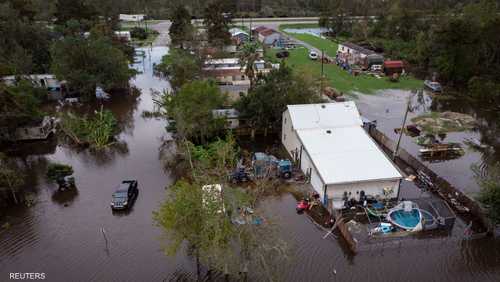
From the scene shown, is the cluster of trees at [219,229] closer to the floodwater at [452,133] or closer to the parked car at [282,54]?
the floodwater at [452,133]

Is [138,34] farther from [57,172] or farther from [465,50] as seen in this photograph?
[465,50]

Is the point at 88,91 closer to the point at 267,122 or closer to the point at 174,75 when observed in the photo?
the point at 174,75

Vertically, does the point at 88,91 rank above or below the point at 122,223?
above

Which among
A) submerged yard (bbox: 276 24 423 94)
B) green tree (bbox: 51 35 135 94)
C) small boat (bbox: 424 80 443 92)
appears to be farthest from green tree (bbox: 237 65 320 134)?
small boat (bbox: 424 80 443 92)

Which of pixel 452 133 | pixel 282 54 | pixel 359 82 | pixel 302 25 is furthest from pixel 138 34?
pixel 452 133

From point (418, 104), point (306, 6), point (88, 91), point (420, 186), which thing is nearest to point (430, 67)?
point (418, 104)

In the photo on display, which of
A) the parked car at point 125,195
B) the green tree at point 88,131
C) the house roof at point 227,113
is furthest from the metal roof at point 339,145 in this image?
the green tree at point 88,131
